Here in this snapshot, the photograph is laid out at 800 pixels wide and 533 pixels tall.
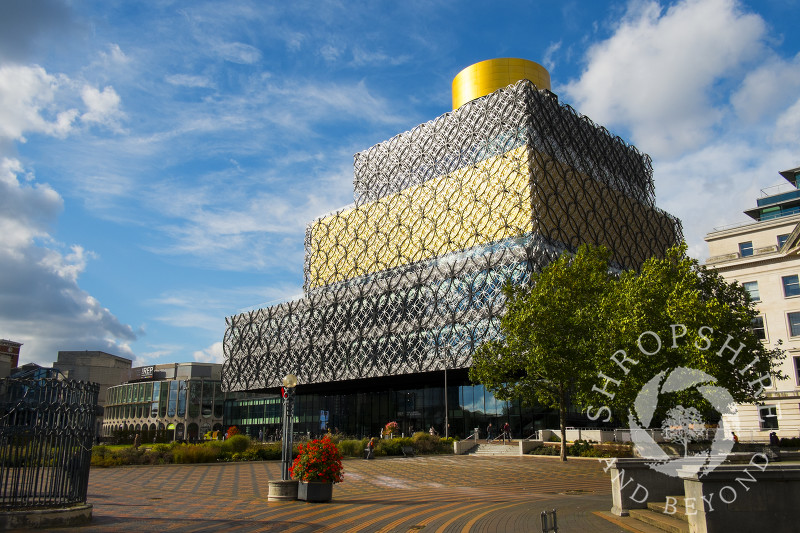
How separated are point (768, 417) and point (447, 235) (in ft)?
115

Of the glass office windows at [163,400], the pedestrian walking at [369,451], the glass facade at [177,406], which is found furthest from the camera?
the glass office windows at [163,400]

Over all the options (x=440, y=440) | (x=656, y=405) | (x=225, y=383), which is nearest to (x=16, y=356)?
(x=225, y=383)

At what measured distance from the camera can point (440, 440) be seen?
47781mm

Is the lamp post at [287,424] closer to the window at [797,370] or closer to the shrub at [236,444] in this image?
the shrub at [236,444]

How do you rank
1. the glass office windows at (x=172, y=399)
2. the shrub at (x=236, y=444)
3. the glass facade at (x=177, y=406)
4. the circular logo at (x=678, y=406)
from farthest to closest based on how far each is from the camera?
1. the glass office windows at (x=172, y=399)
2. the glass facade at (x=177, y=406)
3. the shrub at (x=236, y=444)
4. the circular logo at (x=678, y=406)

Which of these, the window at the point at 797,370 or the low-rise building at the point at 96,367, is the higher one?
the low-rise building at the point at 96,367

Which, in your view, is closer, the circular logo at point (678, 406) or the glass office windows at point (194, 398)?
the circular logo at point (678, 406)

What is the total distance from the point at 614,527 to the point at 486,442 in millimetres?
38810

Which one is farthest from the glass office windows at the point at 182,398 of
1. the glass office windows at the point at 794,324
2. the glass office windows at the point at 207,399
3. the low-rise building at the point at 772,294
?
the glass office windows at the point at 794,324

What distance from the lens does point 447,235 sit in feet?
224

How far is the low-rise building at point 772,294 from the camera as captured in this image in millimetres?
48000

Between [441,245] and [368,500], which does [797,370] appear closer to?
[441,245]

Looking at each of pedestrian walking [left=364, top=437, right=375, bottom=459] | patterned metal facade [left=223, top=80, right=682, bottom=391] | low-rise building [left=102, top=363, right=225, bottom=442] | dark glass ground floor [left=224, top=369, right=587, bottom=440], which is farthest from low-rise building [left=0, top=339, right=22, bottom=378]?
pedestrian walking [left=364, top=437, right=375, bottom=459]

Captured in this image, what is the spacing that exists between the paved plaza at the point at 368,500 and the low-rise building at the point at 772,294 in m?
24.6
